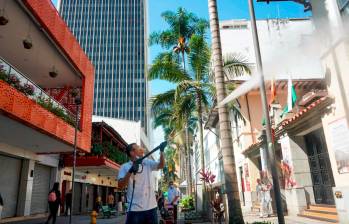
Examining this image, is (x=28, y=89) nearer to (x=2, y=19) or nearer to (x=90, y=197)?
(x=2, y=19)

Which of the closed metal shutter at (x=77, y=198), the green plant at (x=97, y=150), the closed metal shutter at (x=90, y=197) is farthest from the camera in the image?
the closed metal shutter at (x=90, y=197)

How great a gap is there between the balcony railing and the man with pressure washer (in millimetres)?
7528

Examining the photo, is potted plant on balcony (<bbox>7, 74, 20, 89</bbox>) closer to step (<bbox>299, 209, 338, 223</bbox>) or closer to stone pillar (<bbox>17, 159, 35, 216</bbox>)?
stone pillar (<bbox>17, 159, 35, 216</bbox>)

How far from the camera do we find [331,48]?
9.23 metres

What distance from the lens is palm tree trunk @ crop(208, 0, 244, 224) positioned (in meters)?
7.59

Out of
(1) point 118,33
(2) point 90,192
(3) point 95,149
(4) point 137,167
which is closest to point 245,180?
(3) point 95,149

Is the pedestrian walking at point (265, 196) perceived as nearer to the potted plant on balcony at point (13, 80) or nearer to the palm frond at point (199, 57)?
the palm frond at point (199, 57)

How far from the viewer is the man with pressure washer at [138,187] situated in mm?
4289

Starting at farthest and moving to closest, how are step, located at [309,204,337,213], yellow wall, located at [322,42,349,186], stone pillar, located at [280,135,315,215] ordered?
stone pillar, located at [280,135,315,215]
step, located at [309,204,337,213]
yellow wall, located at [322,42,349,186]

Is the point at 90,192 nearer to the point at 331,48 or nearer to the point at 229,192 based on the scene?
the point at 229,192

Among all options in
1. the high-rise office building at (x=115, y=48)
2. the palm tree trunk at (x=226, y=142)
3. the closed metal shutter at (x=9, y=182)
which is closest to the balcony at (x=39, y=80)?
the closed metal shutter at (x=9, y=182)

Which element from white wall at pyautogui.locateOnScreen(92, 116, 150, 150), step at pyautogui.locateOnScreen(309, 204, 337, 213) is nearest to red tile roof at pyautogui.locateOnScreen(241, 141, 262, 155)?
step at pyautogui.locateOnScreen(309, 204, 337, 213)

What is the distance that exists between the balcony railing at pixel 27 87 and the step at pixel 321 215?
11328 mm

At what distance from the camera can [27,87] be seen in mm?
11844
